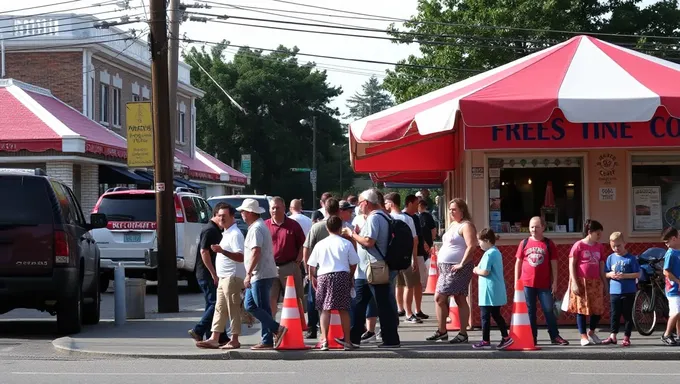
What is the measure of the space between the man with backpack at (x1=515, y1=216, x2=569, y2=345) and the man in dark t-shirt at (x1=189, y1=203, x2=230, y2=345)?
3.60 meters

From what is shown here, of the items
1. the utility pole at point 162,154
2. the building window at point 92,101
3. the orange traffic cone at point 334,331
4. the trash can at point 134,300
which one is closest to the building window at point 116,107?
the building window at point 92,101

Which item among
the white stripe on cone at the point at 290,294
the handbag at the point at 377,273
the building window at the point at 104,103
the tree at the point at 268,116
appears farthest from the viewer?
the tree at the point at 268,116

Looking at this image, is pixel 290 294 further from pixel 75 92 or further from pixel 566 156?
pixel 75 92

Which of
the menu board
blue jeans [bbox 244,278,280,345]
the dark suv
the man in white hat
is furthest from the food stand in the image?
the dark suv

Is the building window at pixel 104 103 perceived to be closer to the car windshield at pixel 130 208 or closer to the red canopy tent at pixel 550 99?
the car windshield at pixel 130 208

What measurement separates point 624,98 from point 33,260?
25.5ft

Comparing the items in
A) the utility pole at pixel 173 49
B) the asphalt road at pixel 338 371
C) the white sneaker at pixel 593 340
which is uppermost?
the utility pole at pixel 173 49

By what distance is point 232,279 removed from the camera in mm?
13062

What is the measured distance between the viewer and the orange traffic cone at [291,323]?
13.1 m

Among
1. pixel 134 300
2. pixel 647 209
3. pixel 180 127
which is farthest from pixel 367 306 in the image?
pixel 180 127

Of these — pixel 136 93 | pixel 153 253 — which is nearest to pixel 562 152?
pixel 153 253

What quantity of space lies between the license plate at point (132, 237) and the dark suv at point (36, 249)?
7690 millimetres

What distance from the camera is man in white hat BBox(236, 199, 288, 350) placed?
1269 cm

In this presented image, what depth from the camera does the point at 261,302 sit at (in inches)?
509
